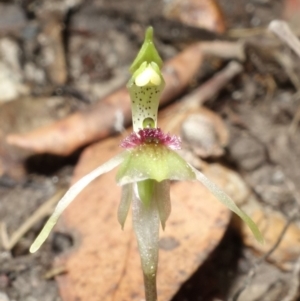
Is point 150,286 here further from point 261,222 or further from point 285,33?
point 285,33

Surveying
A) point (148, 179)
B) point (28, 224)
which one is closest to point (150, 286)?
point (148, 179)

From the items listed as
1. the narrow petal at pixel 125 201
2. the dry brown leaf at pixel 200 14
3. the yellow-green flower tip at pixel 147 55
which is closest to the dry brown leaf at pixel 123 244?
the narrow petal at pixel 125 201

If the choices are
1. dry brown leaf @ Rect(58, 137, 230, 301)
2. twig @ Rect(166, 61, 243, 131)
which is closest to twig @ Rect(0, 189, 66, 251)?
dry brown leaf @ Rect(58, 137, 230, 301)

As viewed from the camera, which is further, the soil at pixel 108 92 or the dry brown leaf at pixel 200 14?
the dry brown leaf at pixel 200 14

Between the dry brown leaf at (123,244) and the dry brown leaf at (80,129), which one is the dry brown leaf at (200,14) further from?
the dry brown leaf at (123,244)

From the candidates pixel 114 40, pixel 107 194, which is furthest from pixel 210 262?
pixel 114 40

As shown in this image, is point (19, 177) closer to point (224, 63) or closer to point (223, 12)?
point (224, 63)

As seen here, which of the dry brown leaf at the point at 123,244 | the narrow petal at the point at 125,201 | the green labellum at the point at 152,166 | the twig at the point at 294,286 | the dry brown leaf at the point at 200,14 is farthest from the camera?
the dry brown leaf at the point at 200,14
